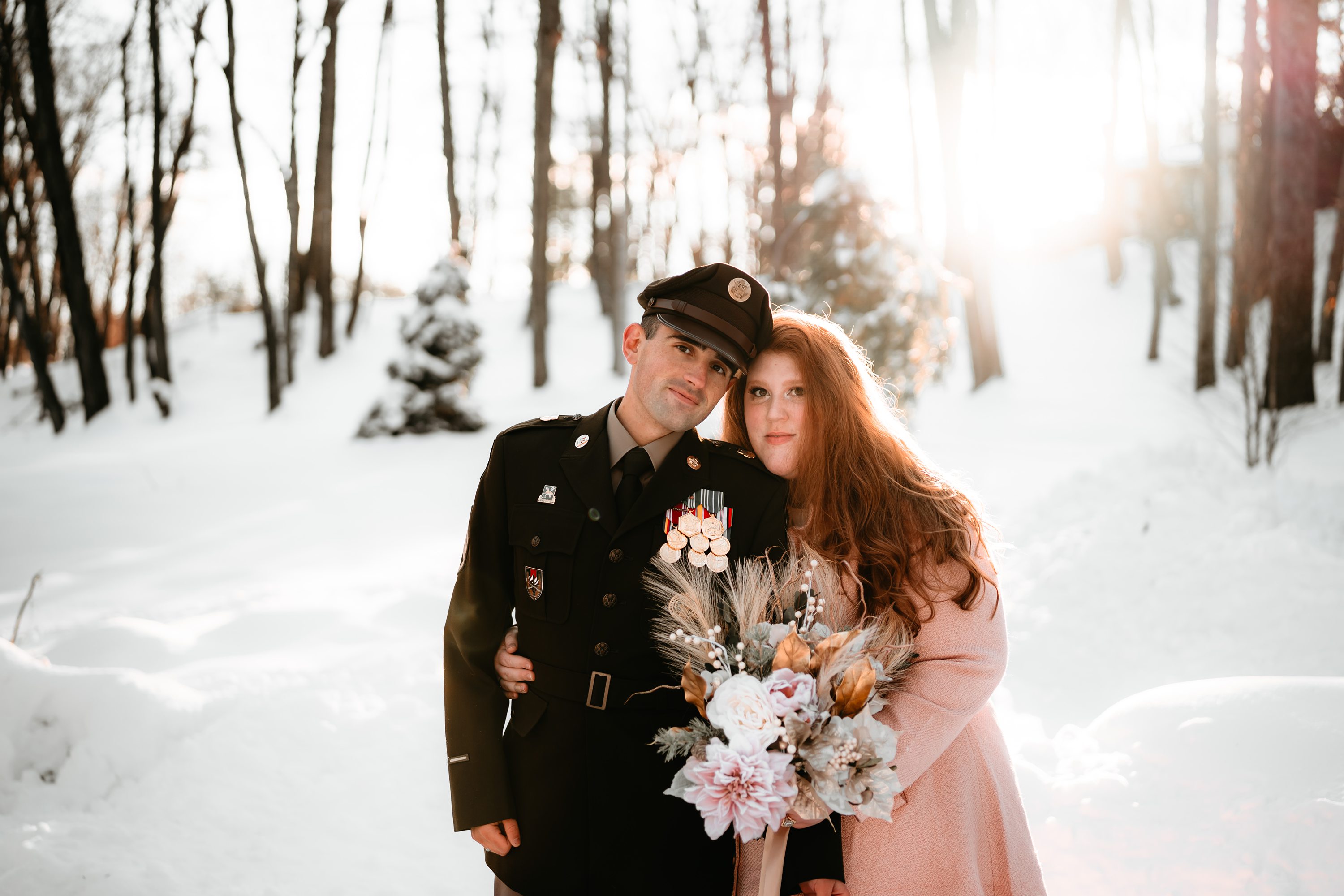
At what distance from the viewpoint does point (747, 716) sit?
151 cm

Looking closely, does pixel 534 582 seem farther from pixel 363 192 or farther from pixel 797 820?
pixel 363 192

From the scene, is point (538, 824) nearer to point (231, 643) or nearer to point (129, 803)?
point (129, 803)

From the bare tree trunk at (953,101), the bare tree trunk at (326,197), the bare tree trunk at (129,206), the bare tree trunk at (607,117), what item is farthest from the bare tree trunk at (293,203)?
the bare tree trunk at (953,101)

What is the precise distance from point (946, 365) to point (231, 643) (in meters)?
8.42

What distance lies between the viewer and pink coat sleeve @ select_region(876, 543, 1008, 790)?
1990mm

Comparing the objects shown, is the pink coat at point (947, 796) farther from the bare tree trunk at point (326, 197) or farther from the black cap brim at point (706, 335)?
the bare tree trunk at point (326, 197)

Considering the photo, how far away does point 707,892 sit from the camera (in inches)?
80.7

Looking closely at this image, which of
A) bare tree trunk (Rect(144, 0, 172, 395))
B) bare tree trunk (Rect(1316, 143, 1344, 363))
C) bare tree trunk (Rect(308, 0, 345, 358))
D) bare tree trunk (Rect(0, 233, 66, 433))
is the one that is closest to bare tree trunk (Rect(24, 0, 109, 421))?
bare tree trunk (Rect(0, 233, 66, 433))

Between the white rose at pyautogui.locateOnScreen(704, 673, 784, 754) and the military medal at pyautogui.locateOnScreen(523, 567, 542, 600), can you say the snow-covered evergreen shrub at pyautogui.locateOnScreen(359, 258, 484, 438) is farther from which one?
the white rose at pyautogui.locateOnScreen(704, 673, 784, 754)

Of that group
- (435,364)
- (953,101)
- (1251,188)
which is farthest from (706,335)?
(953,101)

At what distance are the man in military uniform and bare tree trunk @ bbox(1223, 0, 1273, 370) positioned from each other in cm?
948

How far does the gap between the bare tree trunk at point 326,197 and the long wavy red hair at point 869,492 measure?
59.4 ft

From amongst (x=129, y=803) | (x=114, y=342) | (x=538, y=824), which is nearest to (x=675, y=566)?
(x=538, y=824)

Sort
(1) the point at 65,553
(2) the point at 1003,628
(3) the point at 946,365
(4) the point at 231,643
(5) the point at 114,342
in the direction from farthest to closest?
(5) the point at 114,342
(3) the point at 946,365
(1) the point at 65,553
(4) the point at 231,643
(2) the point at 1003,628
